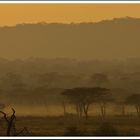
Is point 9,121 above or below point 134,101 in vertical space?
below

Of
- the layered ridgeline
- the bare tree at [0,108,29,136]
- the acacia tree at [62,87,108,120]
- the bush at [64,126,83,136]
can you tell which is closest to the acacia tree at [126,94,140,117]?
the acacia tree at [62,87,108,120]

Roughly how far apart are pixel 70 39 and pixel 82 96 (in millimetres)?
422

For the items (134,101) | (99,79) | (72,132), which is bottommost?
(72,132)

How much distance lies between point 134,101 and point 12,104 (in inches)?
34.4

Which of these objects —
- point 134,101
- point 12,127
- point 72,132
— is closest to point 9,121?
point 12,127

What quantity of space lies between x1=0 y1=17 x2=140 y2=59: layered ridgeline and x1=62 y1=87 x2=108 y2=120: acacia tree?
245 mm

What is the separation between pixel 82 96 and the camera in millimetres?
2732

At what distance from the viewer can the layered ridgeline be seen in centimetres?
274

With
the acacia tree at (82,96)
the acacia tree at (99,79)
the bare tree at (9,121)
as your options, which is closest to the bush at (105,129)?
the acacia tree at (82,96)

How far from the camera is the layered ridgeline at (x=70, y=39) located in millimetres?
2740

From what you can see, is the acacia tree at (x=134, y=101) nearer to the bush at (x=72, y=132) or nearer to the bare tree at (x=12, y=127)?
the bush at (x=72, y=132)

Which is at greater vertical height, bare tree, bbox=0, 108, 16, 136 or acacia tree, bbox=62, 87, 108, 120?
acacia tree, bbox=62, 87, 108, 120

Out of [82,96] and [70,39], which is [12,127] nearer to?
[82,96]

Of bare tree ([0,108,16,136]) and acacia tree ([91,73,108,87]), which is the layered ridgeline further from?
bare tree ([0,108,16,136])
